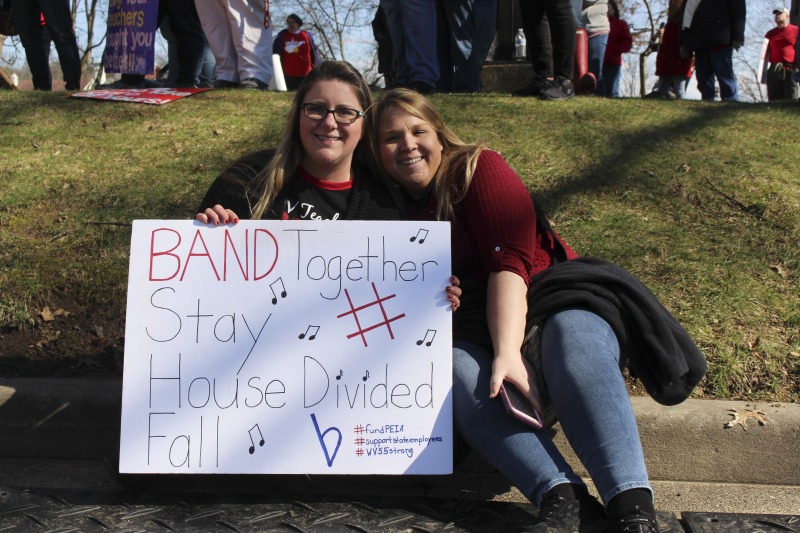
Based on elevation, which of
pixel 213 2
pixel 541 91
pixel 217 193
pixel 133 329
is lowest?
pixel 133 329

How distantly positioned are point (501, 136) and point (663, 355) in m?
2.98

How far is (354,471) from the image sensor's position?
8.26 ft

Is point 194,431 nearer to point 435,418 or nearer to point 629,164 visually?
point 435,418

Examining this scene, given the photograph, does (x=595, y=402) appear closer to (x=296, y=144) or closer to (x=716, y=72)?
(x=296, y=144)

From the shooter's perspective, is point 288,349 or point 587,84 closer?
point 288,349

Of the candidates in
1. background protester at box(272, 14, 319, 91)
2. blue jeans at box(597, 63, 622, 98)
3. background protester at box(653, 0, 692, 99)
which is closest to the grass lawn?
background protester at box(653, 0, 692, 99)

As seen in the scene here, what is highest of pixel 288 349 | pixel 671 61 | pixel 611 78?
pixel 671 61

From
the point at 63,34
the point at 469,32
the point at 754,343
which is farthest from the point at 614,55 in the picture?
the point at 754,343

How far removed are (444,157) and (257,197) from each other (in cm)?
67

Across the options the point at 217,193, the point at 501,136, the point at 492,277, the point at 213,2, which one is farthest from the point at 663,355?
the point at 213,2

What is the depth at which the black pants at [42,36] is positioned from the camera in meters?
7.18

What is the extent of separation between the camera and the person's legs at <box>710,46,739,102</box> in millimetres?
7348

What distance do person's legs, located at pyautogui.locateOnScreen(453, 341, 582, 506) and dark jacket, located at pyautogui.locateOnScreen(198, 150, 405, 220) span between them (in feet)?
1.99

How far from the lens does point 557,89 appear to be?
6086 millimetres
